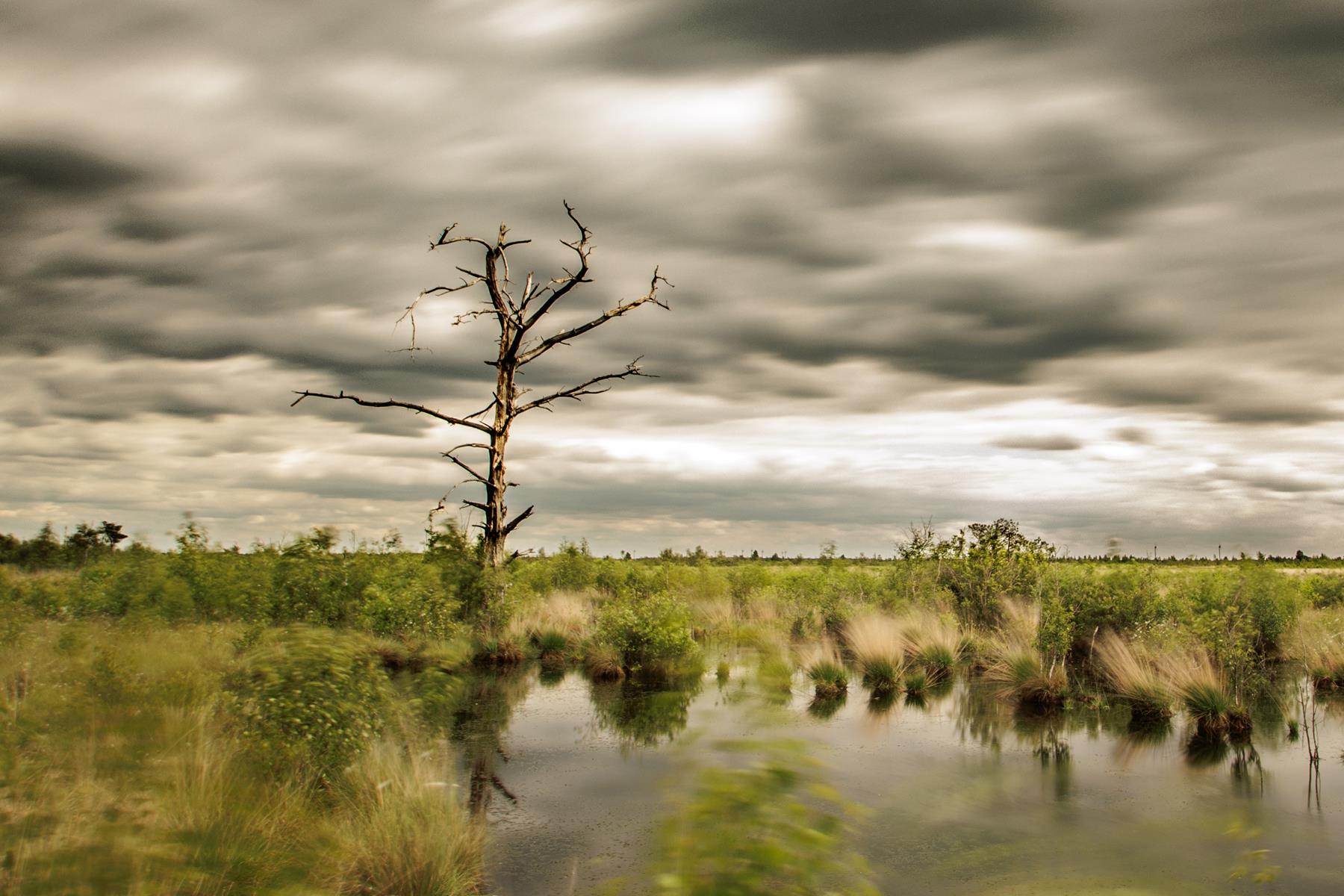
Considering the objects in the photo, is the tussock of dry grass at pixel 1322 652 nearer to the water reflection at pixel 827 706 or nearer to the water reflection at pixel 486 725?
the water reflection at pixel 827 706

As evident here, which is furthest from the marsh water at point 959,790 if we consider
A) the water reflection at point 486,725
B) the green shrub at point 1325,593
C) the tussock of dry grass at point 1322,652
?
the green shrub at point 1325,593

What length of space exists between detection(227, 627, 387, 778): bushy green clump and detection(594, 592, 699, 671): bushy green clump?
1085 cm

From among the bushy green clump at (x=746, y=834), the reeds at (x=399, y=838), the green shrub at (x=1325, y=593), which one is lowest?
the reeds at (x=399, y=838)

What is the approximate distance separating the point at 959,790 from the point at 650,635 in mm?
12398

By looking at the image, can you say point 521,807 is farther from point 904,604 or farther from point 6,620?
point 904,604

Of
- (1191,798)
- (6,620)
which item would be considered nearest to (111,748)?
(6,620)

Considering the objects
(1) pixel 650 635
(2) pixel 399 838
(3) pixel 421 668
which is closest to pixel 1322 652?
(1) pixel 650 635

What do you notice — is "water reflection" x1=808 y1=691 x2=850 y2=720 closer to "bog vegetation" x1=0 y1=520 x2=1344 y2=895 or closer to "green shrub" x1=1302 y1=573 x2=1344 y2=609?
"bog vegetation" x1=0 y1=520 x2=1344 y2=895

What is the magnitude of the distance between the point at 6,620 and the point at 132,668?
6.03 meters

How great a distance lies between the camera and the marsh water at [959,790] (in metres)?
7.48

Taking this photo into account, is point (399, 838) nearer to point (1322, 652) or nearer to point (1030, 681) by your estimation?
point (1030, 681)

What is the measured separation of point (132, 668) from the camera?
852cm

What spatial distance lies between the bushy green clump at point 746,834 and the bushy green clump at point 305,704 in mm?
5225

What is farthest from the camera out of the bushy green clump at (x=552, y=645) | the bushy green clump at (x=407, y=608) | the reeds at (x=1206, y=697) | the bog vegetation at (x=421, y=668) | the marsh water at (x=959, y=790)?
the bushy green clump at (x=552, y=645)
